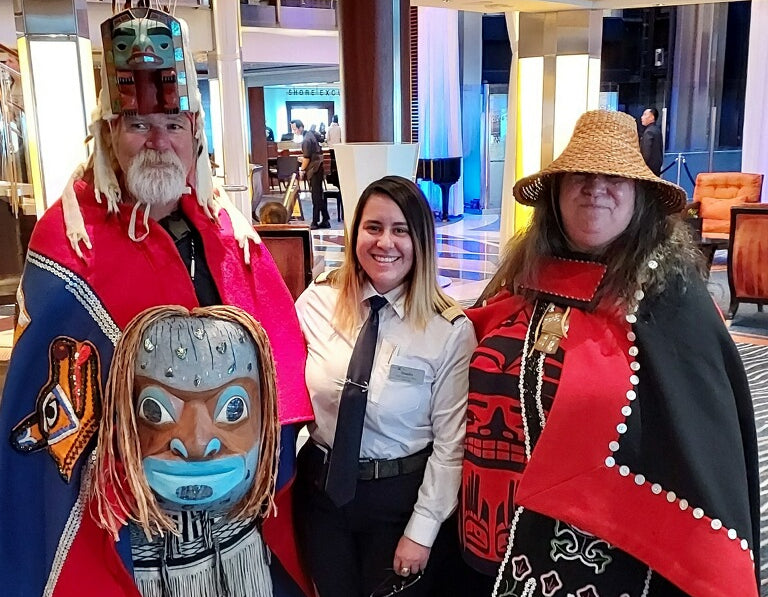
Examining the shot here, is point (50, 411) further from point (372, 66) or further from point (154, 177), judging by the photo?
point (372, 66)

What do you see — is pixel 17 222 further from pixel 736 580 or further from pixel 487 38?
pixel 487 38

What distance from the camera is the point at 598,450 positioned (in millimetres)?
1570

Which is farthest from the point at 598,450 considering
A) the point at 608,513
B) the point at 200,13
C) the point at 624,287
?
the point at 200,13

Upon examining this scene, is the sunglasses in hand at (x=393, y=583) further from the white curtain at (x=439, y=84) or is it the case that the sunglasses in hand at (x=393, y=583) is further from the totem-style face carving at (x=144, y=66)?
the white curtain at (x=439, y=84)

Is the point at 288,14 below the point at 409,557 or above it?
above

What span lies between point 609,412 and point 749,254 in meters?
5.03

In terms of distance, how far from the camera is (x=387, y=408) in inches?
67.3

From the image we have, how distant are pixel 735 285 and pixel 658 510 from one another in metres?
5.06

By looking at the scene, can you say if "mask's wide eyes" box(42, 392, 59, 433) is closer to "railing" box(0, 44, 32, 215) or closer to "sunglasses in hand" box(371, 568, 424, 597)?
"sunglasses in hand" box(371, 568, 424, 597)

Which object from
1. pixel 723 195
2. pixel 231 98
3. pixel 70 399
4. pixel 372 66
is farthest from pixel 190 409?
pixel 723 195

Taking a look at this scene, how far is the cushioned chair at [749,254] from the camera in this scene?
19.2ft

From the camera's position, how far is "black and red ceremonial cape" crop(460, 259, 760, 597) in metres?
1.53

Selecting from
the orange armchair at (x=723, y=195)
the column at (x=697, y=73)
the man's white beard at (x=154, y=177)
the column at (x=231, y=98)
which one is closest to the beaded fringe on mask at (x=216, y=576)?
the man's white beard at (x=154, y=177)

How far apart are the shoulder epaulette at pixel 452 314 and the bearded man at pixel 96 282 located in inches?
16.7
